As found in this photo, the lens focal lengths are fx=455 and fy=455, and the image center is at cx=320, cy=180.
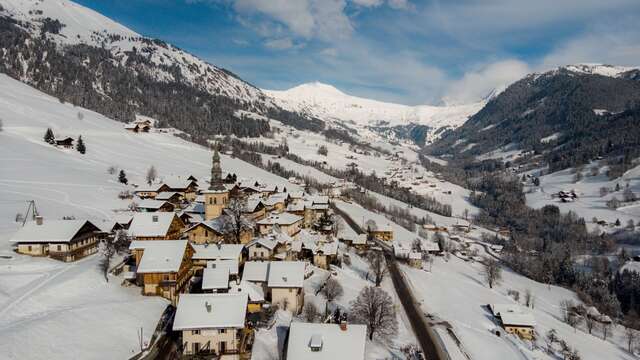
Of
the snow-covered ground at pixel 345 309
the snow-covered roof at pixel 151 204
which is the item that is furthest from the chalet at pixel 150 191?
the snow-covered ground at pixel 345 309

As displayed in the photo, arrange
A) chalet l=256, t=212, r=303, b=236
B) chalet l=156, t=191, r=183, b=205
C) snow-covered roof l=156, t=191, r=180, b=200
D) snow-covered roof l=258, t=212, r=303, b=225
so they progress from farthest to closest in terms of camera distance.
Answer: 1. snow-covered roof l=156, t=191, r=180, b=200
2. chalet l=156, t=191, r=183, b=205
3. snow-covered roof l=258, t=212, r=303, b=225
4. chalet l=256, t=212, r=303, b=236

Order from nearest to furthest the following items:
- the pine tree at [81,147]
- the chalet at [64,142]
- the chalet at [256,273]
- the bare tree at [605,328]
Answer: the chalet at [256,273], the bare tree at [605,328], the chalet at [64,142], the pine tree at [81,147]

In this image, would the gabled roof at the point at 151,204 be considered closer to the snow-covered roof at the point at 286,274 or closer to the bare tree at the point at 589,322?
the snow-covered roof at the point at 286,274

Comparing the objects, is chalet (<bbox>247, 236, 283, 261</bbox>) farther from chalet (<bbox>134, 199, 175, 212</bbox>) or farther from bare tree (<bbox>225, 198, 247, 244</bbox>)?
chalet (<bbox>134, 199, 175, 212</bbox>)

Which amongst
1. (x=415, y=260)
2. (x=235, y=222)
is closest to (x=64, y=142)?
(x=235, y=222)

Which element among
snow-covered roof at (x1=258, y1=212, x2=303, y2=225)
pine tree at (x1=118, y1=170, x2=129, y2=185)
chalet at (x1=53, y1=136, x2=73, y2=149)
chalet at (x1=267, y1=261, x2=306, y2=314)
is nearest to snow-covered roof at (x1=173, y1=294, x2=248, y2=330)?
chalet at (x1=267, y1=261, x2=306, y2=314)
